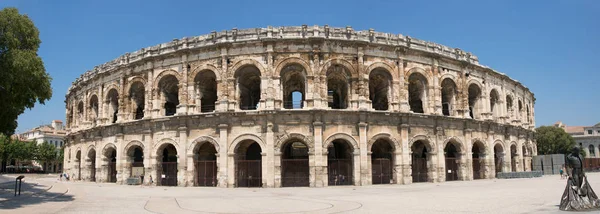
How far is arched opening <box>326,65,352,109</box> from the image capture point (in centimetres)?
2214

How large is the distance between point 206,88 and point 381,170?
10.7 m

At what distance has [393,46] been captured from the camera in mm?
22703

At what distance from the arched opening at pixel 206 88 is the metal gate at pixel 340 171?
7.34m

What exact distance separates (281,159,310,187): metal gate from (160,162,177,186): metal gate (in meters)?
5.95

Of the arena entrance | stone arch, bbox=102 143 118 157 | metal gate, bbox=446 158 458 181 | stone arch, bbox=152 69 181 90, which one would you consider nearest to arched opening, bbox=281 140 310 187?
stone arch, bbox=152 69 181 90

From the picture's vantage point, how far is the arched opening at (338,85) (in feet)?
72.7

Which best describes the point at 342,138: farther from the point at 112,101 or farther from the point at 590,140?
the point at 590,140

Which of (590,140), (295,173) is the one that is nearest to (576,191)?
(295,173)

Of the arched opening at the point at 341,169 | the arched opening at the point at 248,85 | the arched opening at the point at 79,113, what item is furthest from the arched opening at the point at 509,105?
the arched opening at the point at 79,113

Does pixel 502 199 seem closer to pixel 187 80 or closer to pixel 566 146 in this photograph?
pixel 187 80

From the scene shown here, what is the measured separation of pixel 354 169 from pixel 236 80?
7.29 metres

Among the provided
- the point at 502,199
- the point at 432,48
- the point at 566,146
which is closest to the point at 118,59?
the point at 432,48

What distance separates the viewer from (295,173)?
73.2ft

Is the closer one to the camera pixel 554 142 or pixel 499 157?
pixel 499 157
